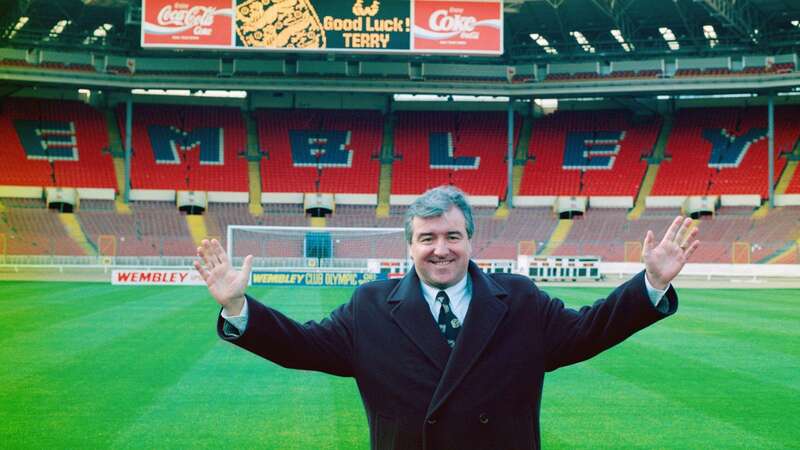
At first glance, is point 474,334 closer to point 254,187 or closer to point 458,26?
point 458,26

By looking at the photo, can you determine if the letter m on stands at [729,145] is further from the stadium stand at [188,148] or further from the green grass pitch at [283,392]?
the green grass pitch at [283,392]

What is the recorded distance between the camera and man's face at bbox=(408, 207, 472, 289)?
3.50m

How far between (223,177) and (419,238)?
46.2 m

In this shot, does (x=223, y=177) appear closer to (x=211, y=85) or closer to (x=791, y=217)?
(x=211, y=85)

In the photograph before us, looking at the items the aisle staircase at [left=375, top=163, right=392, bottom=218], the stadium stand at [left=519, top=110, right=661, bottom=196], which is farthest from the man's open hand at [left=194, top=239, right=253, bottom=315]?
the stadium stand at [left=519, top=110, right=661, bottom=196]

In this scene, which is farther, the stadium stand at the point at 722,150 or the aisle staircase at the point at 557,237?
the stadium stand at the point at 722,150

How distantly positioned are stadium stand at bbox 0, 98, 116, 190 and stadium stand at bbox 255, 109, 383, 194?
31.1 feet

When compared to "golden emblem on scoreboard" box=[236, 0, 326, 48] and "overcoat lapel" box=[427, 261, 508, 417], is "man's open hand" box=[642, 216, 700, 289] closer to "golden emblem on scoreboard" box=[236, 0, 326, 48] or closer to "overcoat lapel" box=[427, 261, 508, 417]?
"overcoat lapel" box=[427, 261, 508, 417]

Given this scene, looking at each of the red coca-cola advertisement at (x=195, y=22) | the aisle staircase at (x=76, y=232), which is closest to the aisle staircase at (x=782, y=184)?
the red coca-cola advertisement at (x=195, y=22)

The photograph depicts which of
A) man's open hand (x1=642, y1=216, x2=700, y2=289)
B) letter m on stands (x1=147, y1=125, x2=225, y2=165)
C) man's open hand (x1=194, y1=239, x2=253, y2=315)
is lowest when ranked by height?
letter m on stands (x1=147, y1=125, x2=225, y2=165)

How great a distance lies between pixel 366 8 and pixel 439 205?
37908 mm

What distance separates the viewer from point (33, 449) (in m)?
7.64

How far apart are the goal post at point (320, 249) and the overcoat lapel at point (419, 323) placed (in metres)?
29.7

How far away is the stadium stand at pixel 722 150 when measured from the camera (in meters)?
46.5
